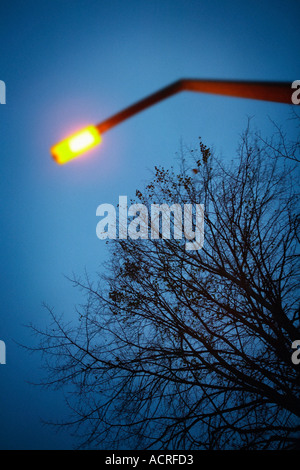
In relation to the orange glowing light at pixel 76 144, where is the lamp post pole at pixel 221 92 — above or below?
above

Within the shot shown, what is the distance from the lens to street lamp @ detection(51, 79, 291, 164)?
1604 millimetres

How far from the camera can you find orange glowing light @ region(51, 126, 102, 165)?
1.62 m

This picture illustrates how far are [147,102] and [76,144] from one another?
628 mm

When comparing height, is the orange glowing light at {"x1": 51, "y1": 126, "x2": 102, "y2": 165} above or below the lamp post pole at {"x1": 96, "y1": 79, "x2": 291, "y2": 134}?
below

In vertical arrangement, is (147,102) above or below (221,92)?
below

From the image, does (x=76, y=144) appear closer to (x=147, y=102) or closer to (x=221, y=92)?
(x=147, y=102)

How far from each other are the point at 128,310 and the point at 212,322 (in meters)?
2.31

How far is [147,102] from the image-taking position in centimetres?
171

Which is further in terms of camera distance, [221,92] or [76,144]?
[221,92]

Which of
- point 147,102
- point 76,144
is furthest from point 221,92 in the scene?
point 76,144

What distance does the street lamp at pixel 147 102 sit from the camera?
1604 mm
